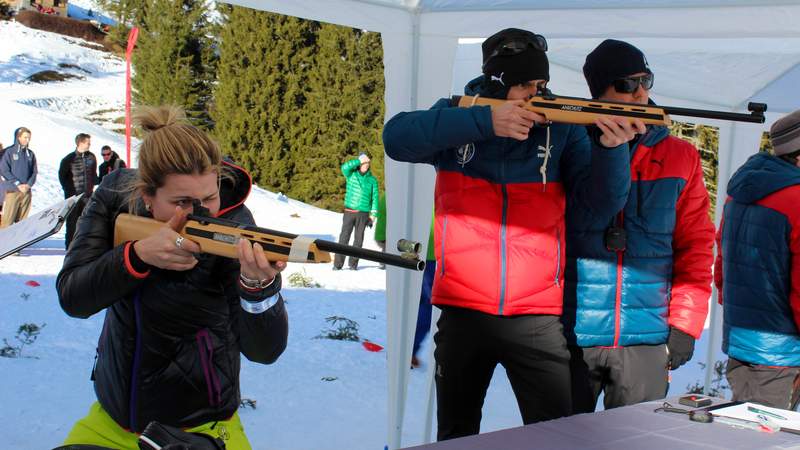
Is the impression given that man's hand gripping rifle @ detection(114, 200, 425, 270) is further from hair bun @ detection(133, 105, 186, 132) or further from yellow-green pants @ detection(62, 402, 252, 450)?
yellow-green pants @ detection(62, 402, 252, 450)

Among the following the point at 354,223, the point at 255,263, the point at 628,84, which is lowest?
the point at 354,223

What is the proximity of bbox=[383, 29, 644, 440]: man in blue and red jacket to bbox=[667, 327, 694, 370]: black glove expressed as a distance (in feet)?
1.28

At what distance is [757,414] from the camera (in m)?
1.82

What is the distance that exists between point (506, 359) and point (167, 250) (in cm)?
112

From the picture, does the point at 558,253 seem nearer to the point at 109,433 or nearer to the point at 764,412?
the point at 764,412

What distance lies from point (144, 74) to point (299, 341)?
1965cm

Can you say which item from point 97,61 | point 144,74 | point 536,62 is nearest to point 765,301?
point 536,62

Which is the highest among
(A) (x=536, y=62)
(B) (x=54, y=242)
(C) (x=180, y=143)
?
(A) (x=536, y=62)

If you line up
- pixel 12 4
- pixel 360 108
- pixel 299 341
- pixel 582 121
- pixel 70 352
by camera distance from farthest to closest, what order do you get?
pixel 12 4 → pixel 360 108 → pixel 299 341 → pixel 70 352 → pixel 582 121

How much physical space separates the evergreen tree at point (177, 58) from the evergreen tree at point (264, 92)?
2048 millimetres

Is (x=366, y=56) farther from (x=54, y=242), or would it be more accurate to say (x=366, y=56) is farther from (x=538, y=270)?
(x=538, y=270)

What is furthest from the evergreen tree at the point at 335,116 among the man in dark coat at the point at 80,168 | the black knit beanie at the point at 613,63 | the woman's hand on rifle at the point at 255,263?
the woman's hand on rifle at the point at 255,263

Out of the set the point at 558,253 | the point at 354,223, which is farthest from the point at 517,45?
the point at 354,223

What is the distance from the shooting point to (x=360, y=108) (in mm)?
21906
